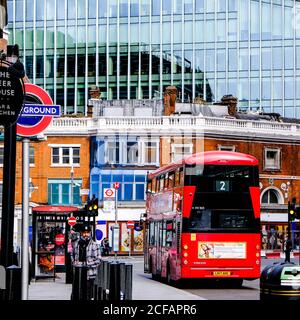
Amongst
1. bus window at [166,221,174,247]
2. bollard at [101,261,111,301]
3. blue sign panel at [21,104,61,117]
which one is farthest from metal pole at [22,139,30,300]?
bus window at [166,221,174,247]

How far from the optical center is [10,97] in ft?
30.3

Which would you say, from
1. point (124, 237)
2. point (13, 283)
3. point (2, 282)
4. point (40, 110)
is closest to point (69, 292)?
point (40, 110)

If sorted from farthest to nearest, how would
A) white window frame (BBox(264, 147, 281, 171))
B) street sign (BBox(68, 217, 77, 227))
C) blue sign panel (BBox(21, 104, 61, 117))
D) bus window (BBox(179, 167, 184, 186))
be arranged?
street sign (BBox(68, 217, 77, 227)) → bus window (BBox(179, 167, 184, 186)) → white window frame (BBox(264, 147, 281, 171)) → blue sign panel (BBox(21, 104, 61, 117))

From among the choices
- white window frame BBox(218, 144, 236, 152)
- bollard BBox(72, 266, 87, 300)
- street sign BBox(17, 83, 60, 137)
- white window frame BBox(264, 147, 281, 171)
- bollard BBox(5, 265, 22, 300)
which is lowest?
bollard BBox(72, 266, 87, 300)

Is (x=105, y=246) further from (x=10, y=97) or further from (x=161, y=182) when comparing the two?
(x=10, y=97)

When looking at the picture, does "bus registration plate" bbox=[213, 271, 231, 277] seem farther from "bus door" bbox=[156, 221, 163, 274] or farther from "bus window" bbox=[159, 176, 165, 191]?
"bus door" bbox=[156, 221, 163, 274]

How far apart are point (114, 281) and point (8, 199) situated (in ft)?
10.6

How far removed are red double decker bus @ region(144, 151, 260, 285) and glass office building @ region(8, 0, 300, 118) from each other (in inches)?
326

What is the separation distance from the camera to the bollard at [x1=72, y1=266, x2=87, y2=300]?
596 inches

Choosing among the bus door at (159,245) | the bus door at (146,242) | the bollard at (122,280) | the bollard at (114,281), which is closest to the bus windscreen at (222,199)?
the bus door at (159,245)

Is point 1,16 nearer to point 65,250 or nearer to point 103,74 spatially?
point 103,74

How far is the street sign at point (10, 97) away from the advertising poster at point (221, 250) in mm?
13813

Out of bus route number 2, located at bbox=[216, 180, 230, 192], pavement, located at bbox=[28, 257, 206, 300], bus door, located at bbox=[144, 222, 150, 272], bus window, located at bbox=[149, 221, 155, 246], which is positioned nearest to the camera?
pavement, located at bbox=[28, 257, 206, 300]
